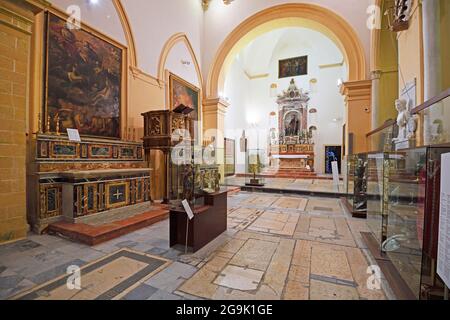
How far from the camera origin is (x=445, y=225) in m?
1.26

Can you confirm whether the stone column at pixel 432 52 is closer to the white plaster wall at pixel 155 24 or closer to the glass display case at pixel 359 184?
the glass display case at pixel 359 184

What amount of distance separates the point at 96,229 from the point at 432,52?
618 cm

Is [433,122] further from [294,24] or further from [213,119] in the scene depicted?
[213,119]

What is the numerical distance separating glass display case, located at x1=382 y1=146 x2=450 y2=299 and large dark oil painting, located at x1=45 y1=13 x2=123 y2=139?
5.13 m

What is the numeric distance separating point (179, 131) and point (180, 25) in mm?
4666

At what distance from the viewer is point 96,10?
4.39m

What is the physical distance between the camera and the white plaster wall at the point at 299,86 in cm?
1340

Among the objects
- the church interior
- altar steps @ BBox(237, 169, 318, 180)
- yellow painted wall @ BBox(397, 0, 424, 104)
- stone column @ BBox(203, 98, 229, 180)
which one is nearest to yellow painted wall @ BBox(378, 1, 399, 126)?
the church interior

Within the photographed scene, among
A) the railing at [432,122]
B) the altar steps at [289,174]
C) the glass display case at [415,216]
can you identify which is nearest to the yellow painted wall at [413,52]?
the railing at [432,122]
